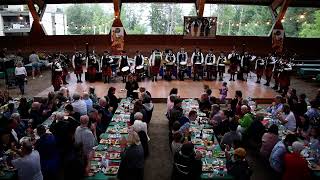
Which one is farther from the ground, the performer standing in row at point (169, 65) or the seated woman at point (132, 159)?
the performer standing in row at point (169, 65)

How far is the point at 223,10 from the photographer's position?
21.7m

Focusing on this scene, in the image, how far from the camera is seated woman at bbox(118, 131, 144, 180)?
18.2 ft

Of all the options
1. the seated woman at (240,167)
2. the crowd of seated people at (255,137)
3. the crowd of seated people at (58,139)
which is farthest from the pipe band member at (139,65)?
the seated woman at (240,167)

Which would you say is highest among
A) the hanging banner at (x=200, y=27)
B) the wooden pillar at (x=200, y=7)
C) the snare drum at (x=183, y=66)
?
the wooden pillar at (x=200, y=7)

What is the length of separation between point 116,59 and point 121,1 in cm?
601

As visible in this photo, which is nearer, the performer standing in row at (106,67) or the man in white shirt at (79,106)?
the man in white shirt at (79,106)

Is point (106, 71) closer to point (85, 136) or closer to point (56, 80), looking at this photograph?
point (56, 80)

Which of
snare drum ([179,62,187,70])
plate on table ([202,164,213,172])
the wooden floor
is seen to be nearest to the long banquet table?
plate on table ([202,164,213,172])

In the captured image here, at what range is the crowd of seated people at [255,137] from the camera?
17.5 ft

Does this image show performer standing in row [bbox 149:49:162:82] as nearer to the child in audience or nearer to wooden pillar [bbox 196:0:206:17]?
the child in audience

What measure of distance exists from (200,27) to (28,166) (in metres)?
16.4

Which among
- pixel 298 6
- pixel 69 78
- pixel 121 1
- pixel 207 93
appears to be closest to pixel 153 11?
pixel 121 1

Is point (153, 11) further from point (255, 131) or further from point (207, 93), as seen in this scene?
point (255, 131)

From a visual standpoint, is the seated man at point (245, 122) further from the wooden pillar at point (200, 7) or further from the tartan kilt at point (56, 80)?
the wooden pillar at point (200, 7)
